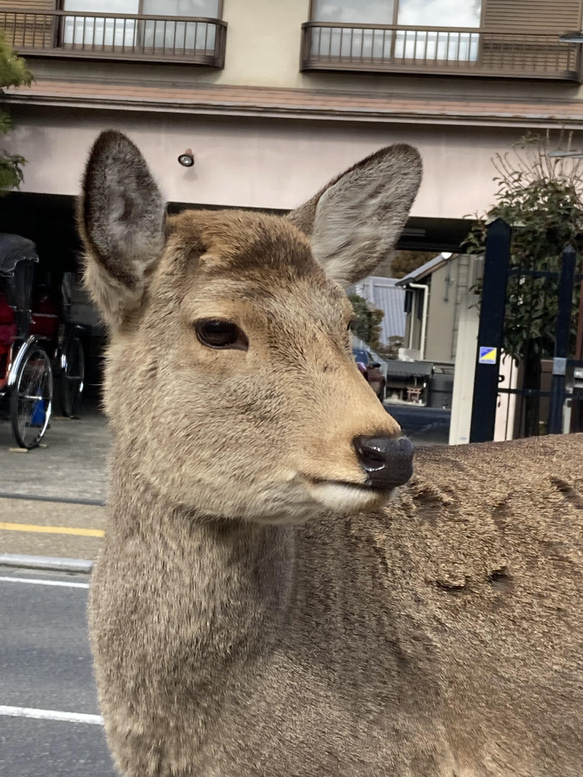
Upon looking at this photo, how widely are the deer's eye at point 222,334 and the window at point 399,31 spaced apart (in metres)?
13.7

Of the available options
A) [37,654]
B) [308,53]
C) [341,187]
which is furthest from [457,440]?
[341,187]

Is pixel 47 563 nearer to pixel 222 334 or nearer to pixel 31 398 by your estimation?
pixel 31 398

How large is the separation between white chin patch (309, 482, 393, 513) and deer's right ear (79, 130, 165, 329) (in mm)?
693

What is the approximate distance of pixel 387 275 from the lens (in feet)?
190

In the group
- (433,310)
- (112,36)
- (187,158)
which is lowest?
(433,310)

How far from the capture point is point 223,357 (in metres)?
2.09

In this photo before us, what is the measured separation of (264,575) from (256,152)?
Answer: 42.5ft

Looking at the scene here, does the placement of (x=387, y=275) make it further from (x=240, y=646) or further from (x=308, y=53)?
(x=240, y=646)

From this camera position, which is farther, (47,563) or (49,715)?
(47,563)

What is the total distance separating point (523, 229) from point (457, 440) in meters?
4.39

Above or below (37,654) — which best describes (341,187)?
above

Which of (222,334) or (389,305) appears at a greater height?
(389,305)

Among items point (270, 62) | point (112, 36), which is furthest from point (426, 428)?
point (112, 36)

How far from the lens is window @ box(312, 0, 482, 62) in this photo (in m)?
14.9
